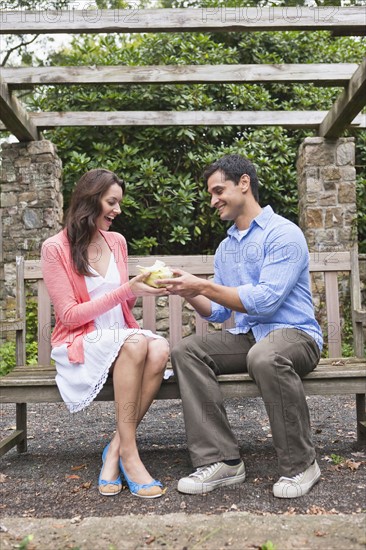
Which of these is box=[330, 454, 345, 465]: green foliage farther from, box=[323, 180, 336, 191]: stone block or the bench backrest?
box=[323, 180, 336, 191]: stone block

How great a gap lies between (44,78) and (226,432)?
4.78 metres

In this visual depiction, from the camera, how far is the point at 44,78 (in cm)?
647

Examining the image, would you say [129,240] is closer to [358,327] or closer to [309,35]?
[309,35]

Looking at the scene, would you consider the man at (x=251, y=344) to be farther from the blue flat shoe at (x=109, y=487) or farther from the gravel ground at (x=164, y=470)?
the blue flat shoe at (x=109, y=487)

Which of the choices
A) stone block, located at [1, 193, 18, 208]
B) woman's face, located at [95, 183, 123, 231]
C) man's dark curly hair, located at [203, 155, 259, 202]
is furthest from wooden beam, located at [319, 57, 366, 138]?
stone block, located at [1, 193, 18, 208]

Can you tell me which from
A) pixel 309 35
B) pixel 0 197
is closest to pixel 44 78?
pixel 0 197

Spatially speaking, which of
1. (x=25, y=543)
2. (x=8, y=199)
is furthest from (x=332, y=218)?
(x=25, y=543)

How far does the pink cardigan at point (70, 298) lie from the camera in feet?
9.80

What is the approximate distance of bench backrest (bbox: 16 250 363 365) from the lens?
3646 millimetres

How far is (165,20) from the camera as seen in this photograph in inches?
215

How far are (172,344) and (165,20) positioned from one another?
318 centimetres


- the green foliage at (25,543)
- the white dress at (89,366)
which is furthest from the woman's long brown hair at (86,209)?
the green foliage at (25,543)

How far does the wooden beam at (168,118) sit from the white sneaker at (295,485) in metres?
5.15

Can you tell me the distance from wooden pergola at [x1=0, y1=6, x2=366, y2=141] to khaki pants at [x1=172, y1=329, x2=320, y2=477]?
3442 millimetres
